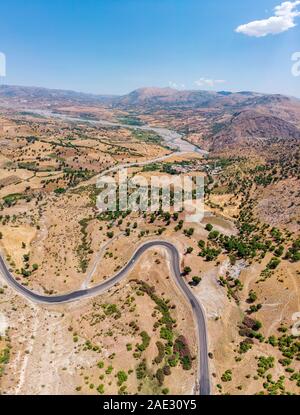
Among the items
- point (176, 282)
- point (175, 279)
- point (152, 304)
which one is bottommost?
point (152, 304)

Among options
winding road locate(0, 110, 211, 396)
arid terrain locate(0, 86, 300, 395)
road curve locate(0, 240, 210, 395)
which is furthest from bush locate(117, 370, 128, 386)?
road curve locate(0, 240, 210, 395)

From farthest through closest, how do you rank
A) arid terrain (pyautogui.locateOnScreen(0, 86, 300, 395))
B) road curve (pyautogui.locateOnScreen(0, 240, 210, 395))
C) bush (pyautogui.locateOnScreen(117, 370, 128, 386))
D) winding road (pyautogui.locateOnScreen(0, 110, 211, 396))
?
road curve (pyautogui.locateOnScreen(0, 240, 210, 395)) < winding road (pyautogui.locateOnScreen(0, 110, 211, 396)) < arid terrain (pyautogui.locateOnScreen(0, 86, 300, 395)) < bush (pyautogui.locateOnScreen(117, 370, 128, 386))

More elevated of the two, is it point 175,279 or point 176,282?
point 175,279

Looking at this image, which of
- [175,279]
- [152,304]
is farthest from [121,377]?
[175,279]

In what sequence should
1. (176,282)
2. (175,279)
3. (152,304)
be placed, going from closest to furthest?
(152,304), (176,282), (175,279)

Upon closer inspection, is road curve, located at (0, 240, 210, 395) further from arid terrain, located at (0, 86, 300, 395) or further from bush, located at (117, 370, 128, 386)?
bush, located at (117, 370, 128, 386)

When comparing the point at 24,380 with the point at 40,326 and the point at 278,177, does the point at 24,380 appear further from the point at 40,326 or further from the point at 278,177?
the point at 278,177

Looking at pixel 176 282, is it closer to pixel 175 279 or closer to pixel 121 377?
pixel 175 279
